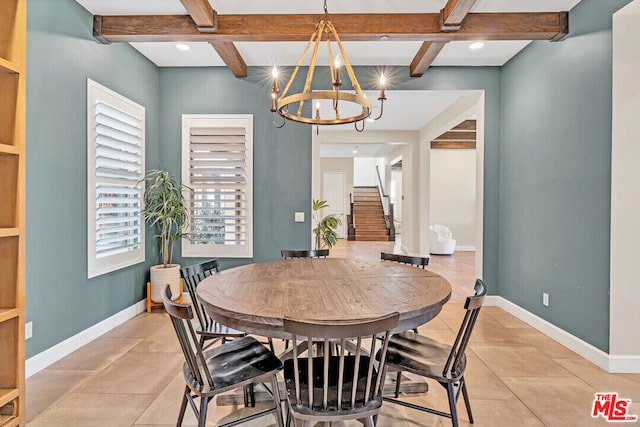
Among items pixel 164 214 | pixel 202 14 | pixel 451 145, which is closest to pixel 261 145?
pixel 164 214

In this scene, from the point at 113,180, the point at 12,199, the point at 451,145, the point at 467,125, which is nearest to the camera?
the point at 12,199

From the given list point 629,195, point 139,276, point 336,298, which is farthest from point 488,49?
point 139,276

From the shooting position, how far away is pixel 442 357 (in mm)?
1913

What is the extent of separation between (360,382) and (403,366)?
328 mm

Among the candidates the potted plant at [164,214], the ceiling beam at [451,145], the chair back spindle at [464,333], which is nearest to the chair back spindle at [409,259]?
the chair back spindle at [464,333]

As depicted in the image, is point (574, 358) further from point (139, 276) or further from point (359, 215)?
point (359, 215)

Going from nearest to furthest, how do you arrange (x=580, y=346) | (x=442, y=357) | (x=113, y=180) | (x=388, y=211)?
(x=442, y=357)
(x=580, y=346)
(x=113, y=180)
(x=388, y=211)

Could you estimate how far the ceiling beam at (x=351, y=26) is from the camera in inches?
126

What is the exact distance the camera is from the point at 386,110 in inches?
237

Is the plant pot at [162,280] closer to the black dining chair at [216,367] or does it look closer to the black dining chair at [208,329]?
the black dining chair at [208,329]

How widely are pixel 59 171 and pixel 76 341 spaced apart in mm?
1432

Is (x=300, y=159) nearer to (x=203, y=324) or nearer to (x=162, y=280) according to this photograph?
(x=162, y=280)

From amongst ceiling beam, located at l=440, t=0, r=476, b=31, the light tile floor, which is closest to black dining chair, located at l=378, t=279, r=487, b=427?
the light tile floor

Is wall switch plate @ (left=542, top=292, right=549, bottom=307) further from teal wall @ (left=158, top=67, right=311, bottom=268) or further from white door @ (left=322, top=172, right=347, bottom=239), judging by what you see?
white door @ (left=322, top=172, right=347, bottom=239)
